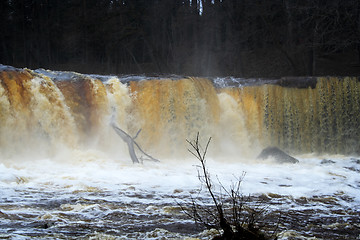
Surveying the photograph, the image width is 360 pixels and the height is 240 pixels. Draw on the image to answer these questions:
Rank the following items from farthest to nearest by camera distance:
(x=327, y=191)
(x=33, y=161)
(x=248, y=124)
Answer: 1. (x=248, y=124)
2. (x=33, y=161)
3. (x=327, y=191)

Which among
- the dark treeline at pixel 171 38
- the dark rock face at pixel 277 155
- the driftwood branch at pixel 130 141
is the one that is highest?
the dark treeline at pixel 171 38

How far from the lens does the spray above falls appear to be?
12.0 metres

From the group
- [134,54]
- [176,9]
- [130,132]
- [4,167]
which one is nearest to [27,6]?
[134,54]

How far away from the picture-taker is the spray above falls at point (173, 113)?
12031 mm

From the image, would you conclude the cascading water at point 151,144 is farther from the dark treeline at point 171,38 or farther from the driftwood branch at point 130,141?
the dark treeline at point 171,38

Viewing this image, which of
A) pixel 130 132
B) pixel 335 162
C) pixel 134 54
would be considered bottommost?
pixel 335 162

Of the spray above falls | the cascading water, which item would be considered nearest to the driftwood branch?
the cascading water

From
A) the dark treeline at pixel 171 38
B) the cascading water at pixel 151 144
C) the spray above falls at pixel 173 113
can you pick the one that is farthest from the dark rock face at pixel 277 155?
the dark treeline at pixel 171 38

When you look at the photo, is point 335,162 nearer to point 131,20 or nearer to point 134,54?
point 131,20

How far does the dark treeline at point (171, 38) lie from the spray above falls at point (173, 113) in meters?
8.16

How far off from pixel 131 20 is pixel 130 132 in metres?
14.6

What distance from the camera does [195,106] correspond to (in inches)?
559

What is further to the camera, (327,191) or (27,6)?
(27,6)

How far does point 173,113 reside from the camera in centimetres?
1395
